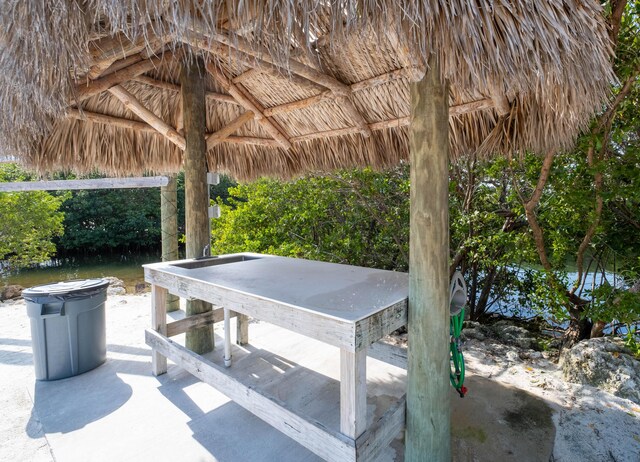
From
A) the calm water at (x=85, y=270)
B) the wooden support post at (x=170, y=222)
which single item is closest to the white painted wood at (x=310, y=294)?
the wooden support post at (x=170, y=222)

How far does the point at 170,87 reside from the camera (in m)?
3.27

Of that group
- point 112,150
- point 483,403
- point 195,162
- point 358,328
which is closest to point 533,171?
point 483,403

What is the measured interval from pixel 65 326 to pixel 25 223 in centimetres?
763

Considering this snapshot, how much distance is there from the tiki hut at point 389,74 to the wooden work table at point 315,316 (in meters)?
0.27

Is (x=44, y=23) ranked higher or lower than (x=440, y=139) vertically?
higher

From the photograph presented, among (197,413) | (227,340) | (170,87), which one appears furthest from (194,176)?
(197,413)

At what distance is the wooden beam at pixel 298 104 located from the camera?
2.81 meters

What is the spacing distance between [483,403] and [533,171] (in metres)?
2.08

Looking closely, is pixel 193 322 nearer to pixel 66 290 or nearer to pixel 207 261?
pixel 207 261

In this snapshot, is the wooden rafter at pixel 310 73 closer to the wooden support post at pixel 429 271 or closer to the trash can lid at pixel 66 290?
the wooden support post at pixel 429 271

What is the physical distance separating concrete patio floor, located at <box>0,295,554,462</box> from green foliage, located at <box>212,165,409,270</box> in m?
1.86

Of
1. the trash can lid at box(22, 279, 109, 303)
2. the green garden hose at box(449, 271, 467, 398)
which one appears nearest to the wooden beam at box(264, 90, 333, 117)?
the green garden hose at box(449, 271, 467, 398)

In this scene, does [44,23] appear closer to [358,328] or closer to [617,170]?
[358,328]

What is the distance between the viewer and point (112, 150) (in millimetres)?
3705
